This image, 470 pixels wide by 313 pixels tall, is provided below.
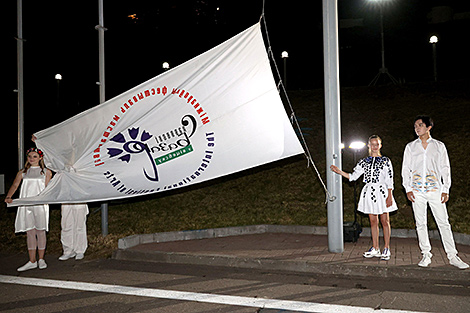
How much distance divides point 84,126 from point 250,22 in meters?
26.9

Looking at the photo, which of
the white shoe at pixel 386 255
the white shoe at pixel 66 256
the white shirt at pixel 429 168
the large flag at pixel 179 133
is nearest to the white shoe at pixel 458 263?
the white shoe at pixel 386 255

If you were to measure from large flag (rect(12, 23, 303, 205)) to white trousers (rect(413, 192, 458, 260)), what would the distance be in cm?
196

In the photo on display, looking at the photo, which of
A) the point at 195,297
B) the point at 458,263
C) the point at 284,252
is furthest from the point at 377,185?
the point at 195,297

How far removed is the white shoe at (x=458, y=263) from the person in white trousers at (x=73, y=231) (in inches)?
234

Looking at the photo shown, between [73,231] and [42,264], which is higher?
[73,231]

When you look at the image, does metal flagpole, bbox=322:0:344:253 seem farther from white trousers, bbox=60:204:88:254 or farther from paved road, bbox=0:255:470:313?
white trousers, bbox=60:204:88:254

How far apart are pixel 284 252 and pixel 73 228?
3.68 meters

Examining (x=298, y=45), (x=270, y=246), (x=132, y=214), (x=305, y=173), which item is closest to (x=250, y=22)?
(x=298, y=45)

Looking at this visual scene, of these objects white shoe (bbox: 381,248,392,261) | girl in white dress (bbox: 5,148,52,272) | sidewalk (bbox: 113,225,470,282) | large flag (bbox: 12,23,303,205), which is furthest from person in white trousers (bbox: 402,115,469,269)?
girl in white dress (bbox: 5,148,52,272)

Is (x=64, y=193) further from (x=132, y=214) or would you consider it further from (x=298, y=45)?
(x=298, y=45)

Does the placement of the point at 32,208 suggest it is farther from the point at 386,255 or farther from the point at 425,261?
the point at 425,261

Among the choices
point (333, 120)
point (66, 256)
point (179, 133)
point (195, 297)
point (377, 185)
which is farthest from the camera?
point (66, 256)

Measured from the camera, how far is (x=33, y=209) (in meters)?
7.30

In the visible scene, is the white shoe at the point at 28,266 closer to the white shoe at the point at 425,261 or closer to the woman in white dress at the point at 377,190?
the woman in white dress at the point at 377,190
